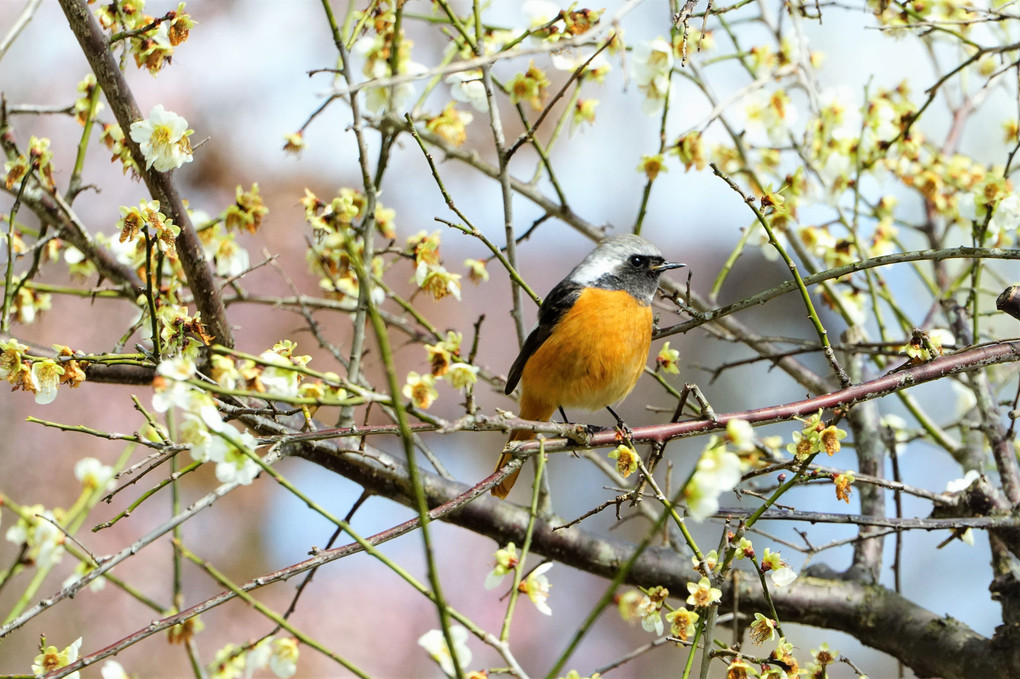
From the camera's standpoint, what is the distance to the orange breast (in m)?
3.47

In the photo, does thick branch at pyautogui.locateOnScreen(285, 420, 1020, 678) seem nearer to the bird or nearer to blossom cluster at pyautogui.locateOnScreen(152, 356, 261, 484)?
the bird

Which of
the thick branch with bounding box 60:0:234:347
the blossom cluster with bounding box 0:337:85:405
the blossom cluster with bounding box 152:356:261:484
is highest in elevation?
the thick branch with bounding box 60:0:234:347

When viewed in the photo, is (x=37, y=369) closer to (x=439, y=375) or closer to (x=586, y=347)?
(x=439, y=375)

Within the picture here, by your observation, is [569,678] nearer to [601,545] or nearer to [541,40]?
[601,545]

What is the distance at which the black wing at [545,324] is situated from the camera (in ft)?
11.7

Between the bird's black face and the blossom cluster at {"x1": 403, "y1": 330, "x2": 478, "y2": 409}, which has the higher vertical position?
the bird's black face

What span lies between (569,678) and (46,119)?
20.0ft

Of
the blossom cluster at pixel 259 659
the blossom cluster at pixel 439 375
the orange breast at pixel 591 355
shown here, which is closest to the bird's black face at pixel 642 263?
the orange breast at pixel 591 355

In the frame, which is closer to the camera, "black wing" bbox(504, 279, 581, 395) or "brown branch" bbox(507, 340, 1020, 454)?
"brown branch" bbox(507, 340, 1020, 454)

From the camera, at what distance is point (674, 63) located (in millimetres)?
3100

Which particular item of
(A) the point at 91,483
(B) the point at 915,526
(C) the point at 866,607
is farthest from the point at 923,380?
(A) the point at 91,483

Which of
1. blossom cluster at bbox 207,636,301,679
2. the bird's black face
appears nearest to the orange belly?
the bird's black face

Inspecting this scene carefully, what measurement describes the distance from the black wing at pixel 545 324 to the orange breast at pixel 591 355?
0.09 ft

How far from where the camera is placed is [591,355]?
11.4 ft
